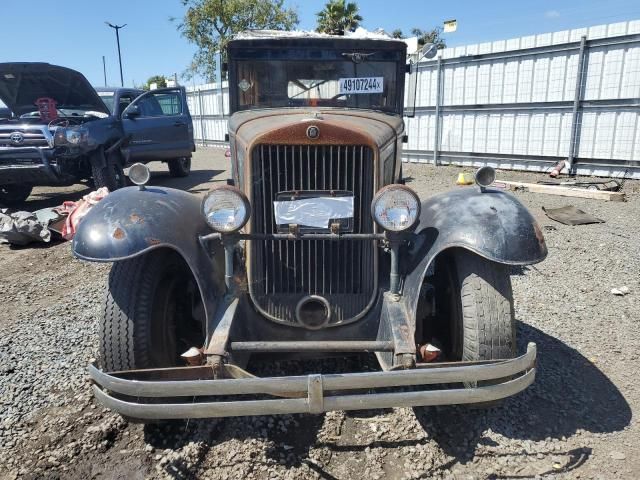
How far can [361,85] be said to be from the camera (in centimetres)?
382

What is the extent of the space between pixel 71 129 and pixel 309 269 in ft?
22.4

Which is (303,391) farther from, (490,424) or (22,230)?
(22,230)

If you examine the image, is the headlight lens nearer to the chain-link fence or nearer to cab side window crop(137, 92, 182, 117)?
cab side window crop(137, 92, 182, 117)

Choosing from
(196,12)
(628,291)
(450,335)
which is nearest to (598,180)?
(628,291)

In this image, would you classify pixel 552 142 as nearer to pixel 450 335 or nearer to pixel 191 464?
pixel 450 335

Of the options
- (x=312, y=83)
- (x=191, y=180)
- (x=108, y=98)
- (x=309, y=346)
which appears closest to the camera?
(x=309, y=346)

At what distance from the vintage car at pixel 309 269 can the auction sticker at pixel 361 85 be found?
2.46 ft

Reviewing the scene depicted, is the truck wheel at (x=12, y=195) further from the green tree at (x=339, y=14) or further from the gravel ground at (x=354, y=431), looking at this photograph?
the green tree at (x=339, y=14)

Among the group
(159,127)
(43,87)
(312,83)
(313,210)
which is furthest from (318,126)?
(159,127)

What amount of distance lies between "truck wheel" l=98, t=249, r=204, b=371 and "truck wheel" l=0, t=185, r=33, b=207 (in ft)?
25.7

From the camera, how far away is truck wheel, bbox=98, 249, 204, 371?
254 cm

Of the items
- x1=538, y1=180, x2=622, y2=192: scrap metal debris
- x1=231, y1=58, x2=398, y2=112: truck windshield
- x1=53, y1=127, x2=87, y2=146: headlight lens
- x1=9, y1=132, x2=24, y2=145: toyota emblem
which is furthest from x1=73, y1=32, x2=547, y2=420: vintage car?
x1=538, y1=180, x2=622, y2=192: scrap metal debris

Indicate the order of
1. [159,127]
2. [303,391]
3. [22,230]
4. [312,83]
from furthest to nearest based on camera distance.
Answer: [159,127] → [22,230] → [312,83] → [303,391]

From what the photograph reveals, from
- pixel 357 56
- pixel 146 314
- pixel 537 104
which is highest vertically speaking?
pixel 357 56
